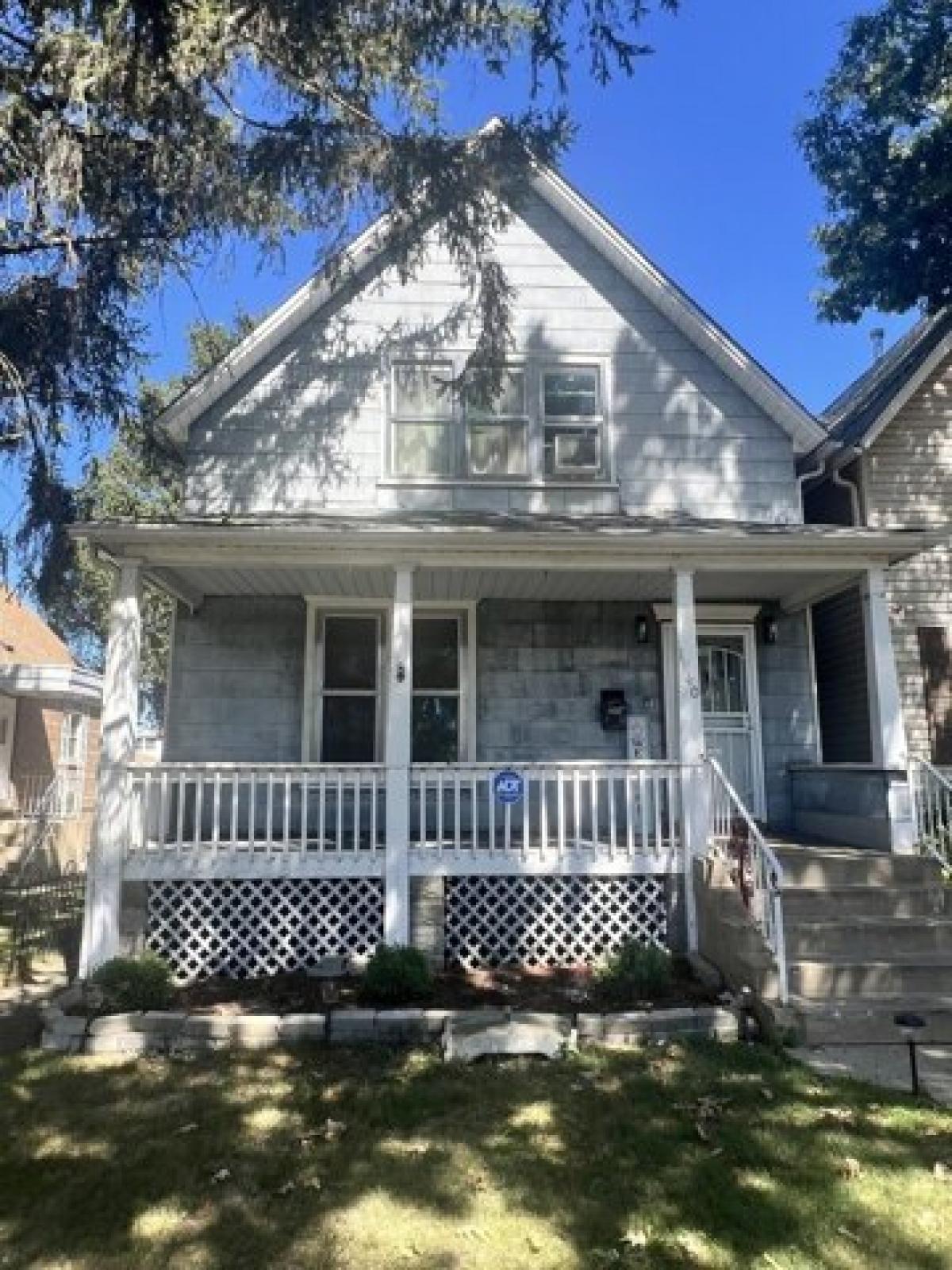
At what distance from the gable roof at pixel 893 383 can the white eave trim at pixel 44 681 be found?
46.0ft

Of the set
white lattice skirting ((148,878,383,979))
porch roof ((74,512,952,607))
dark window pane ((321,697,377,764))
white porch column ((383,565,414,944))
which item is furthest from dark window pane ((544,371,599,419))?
white lattice skirting ((148,878,383,979))

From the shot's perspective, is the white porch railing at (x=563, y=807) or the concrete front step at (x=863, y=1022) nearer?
the concrete front step at (x=863, y=1022)

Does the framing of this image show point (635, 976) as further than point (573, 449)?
No

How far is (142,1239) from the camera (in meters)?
3.64

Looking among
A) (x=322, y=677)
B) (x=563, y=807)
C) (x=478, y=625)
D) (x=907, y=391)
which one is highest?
(x=907, y=391)

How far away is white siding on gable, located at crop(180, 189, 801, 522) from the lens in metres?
9.98

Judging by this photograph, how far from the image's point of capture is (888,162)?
485 inches

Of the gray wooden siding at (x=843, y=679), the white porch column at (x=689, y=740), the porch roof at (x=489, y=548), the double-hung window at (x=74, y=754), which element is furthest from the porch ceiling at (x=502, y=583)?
the double-hung window at (x=74, y=754)

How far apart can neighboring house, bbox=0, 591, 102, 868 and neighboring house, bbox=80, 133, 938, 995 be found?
6.81 meters

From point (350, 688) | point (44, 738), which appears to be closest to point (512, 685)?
point (350, 688)

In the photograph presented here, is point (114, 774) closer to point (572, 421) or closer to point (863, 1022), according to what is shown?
point (863, 1022)

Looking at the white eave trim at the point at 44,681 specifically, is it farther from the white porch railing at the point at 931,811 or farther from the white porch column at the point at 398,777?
the white porch railing at the point at 931,811

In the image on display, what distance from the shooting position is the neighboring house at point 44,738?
16125 mm

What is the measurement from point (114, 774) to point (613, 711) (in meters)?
5.04
